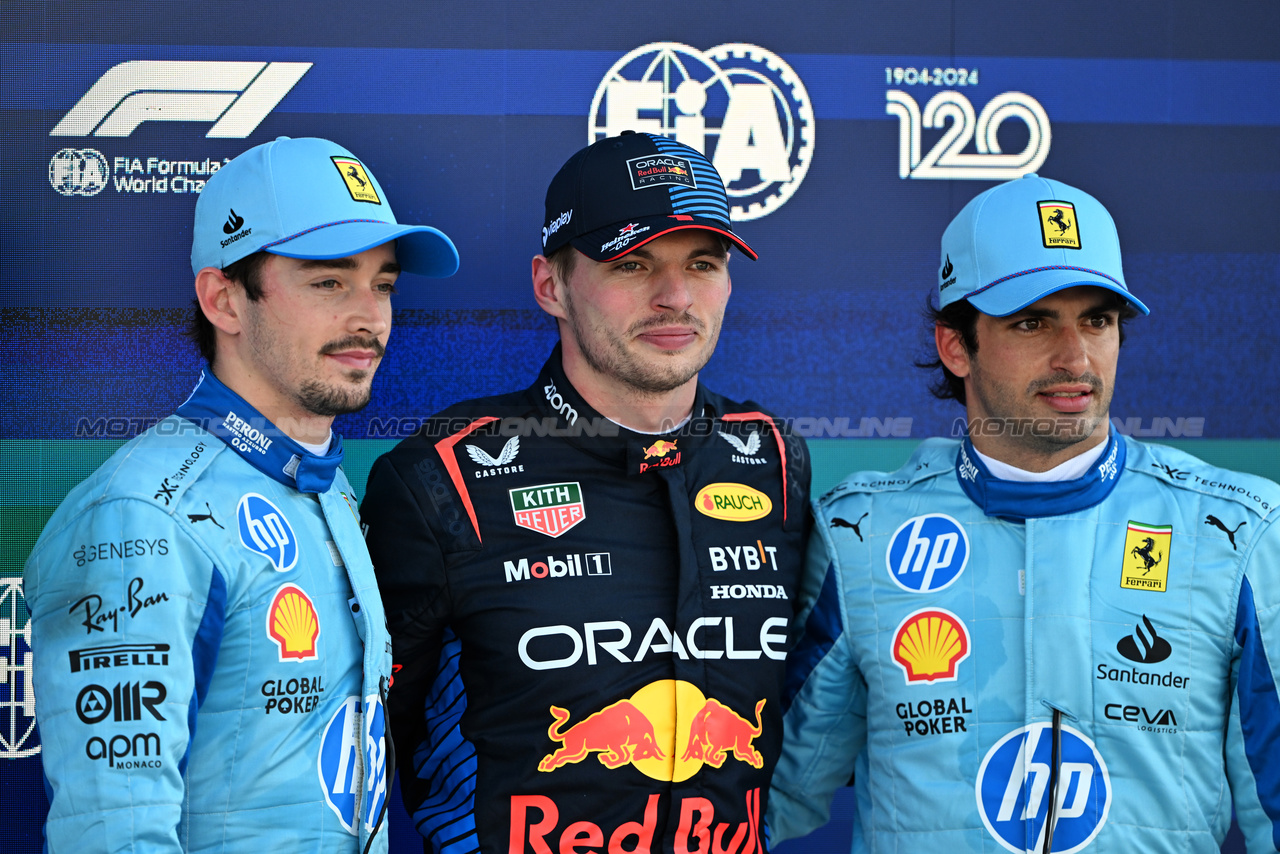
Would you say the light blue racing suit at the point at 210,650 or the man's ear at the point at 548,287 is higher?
the man's ear at the point at 548,287

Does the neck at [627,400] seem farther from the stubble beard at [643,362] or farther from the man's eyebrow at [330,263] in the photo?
the man's eyebrow at [330,263]

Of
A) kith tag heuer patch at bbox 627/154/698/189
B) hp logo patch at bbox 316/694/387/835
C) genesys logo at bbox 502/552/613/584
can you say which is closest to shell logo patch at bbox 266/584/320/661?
hp logo patch at bbox 316/694/387/835

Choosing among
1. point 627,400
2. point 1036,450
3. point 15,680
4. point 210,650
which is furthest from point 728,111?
point 15,680

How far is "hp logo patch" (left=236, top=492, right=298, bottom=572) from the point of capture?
1497 mm

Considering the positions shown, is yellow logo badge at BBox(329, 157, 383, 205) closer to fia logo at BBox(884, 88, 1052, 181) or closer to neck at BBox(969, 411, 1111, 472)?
neck at BBox(969, 411, 1111, 472)

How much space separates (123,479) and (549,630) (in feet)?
2.22

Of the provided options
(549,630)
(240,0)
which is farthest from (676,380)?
(240,0)

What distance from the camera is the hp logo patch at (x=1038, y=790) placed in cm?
167

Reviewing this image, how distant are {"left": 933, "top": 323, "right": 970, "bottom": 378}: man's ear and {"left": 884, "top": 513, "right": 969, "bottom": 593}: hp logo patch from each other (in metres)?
0.26

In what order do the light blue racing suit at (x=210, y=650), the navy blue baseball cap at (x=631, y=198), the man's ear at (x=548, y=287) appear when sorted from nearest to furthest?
the light blue racing suit at (x=210, y=650) < the navy blue baseball cap at (x=631, y=198) < the man's ear at (x=548, y=287)

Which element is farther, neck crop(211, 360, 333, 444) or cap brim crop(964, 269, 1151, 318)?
cap brim crop(964, 269, 1151, 318)

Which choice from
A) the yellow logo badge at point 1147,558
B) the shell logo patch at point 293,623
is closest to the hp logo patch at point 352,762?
the shell logo patch at point 293,623

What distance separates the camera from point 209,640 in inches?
55.3

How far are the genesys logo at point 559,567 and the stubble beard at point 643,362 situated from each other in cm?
29
